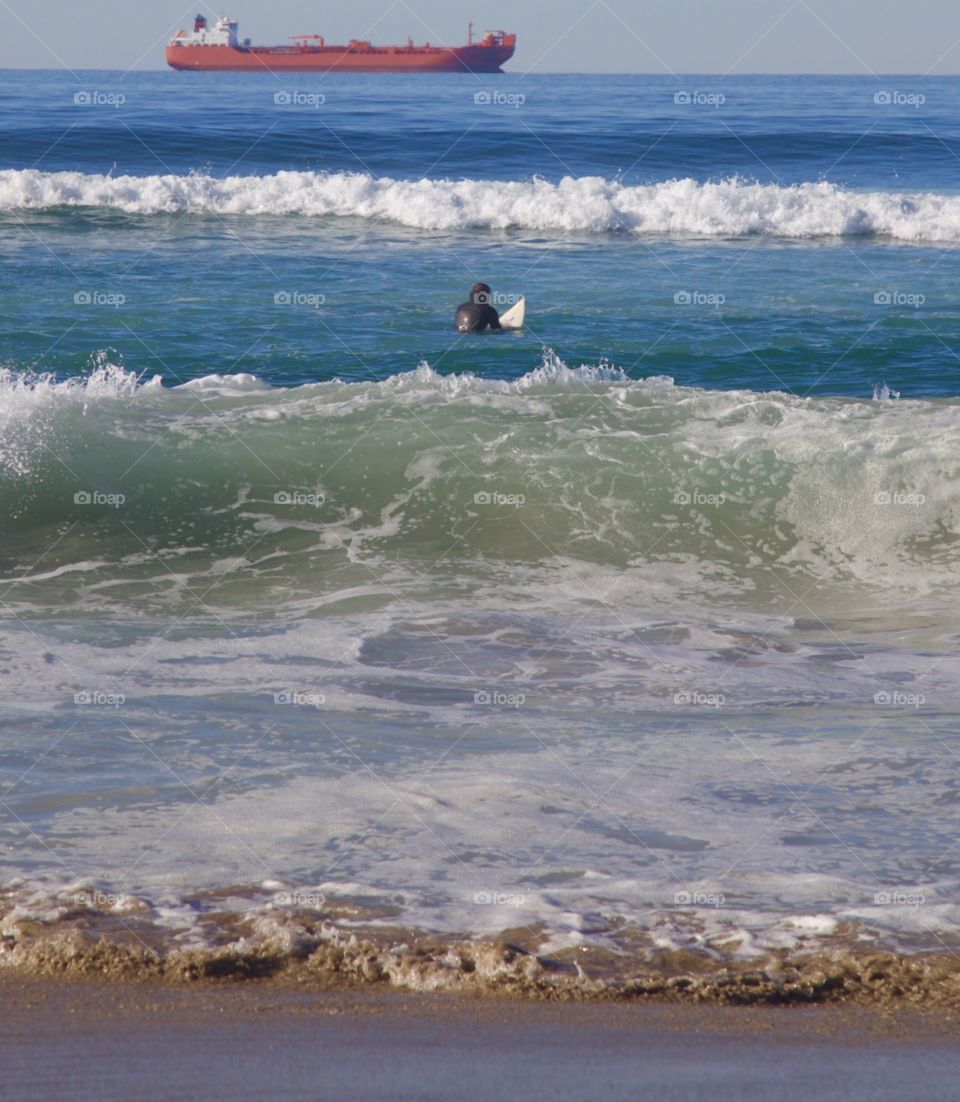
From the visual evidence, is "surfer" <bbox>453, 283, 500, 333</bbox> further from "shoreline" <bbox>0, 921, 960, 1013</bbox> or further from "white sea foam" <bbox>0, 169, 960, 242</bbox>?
"shoreline" <bbox>0, 921, 960, 1013</bbox>

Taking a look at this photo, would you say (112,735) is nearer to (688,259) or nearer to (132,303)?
(132,303)

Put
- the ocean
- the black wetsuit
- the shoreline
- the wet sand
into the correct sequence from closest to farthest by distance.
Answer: the wet sand → the shoreline → the ocean → the black wetsuit

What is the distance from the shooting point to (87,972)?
3539mm

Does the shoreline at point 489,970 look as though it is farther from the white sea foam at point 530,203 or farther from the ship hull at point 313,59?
the ship hull at point 313,59

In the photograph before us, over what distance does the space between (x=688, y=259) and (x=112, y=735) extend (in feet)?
51.2

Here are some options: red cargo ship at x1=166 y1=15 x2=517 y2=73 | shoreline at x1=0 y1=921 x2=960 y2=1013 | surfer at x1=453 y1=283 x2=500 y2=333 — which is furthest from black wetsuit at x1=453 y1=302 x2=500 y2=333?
red cargo ship at x1=166 y1=15 x2=517 y2=73

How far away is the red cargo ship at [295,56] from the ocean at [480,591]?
114 ft

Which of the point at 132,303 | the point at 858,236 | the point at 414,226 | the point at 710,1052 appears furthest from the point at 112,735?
the point at 858,236

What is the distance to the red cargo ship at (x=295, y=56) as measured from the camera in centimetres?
5322

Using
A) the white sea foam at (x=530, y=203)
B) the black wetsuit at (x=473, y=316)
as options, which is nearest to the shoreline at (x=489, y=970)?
the black wetsuit at (x=473, y=316)

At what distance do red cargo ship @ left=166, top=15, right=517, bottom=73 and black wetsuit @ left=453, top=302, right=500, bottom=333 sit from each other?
4253 cm

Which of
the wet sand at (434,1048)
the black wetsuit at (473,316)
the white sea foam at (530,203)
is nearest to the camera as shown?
the wet sand at (434,1048)

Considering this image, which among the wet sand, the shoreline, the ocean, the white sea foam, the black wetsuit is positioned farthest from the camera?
the white sea foam

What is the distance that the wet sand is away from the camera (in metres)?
3.12
